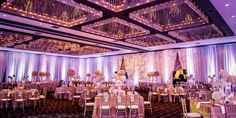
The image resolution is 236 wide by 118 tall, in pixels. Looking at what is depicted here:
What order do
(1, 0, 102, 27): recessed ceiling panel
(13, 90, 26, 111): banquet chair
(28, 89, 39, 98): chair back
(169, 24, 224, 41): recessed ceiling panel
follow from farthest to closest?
(169, 24, 224, 41): recessed ceiling panel → (28, 89, 39, 98): chair back → (13, 90, 26, 111): banquet chair → (1, 0, 102, 27): recessed ceiling panel

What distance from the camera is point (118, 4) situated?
6.44 m

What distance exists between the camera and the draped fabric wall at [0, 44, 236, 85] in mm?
13164

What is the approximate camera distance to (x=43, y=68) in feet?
64.6

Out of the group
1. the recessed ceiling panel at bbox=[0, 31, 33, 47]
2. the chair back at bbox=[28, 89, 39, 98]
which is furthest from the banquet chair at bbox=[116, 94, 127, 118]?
the recessed ceiling panel at bbox=[0, 31, 33, 47]

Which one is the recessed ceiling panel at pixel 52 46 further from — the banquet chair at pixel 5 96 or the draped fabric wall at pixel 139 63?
the banquet chair at pixel 5 96

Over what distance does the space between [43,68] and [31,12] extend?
13714 mm

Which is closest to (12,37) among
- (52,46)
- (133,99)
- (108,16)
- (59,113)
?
(52,46)

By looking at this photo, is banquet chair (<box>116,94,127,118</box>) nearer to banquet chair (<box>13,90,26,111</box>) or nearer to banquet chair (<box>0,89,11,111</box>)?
banquet chair (<box>13,90,26,111</box>)

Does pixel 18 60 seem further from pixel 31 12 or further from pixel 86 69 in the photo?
pixel 31 12

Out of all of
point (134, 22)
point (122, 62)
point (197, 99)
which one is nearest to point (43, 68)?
point (122, 62)

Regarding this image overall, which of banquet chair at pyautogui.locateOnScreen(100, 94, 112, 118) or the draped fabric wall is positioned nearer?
banquet chair at pyautogui.locateOnScreen(100, 94, 112, 118)

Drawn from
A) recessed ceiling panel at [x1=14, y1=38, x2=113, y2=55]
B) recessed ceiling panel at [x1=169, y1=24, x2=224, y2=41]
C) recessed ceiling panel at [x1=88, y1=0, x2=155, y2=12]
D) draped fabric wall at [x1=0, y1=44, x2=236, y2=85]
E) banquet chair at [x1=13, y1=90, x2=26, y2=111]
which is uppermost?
recessed ceiling panel at [x1=88, y1=0, x2=155, y2=12]

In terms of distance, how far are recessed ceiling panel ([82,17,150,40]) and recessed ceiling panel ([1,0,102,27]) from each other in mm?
840

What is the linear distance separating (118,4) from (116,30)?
11.2ft
